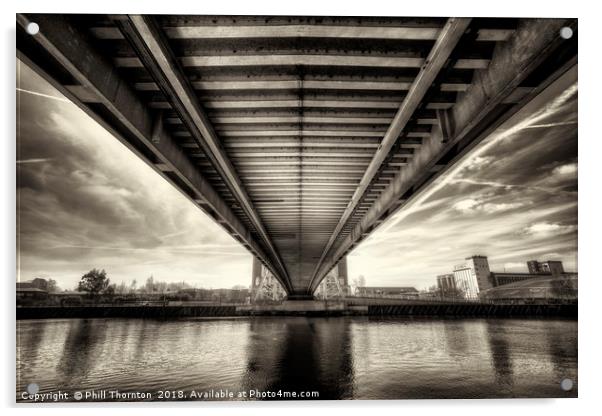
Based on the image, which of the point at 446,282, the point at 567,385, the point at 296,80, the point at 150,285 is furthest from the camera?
the point at 446,282

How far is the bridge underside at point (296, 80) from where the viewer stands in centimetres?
289

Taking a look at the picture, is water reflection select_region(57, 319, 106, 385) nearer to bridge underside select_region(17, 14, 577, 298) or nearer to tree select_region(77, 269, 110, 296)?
tree select_region(77, 269, 110, 296)

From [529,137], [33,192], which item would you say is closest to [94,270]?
[33,192]

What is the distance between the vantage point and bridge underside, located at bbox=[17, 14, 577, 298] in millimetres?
2887

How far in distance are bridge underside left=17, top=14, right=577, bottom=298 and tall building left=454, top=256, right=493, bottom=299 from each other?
1.58 m

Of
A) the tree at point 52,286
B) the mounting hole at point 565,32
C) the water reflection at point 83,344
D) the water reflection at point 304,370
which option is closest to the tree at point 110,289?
the tree at point 52,286

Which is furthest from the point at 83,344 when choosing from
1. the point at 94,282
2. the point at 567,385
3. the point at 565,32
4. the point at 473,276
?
the point at 565,32

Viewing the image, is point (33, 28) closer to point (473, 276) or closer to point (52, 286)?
point (52, 286)

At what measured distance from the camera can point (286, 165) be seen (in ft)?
19.1

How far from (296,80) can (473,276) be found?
4.59 m

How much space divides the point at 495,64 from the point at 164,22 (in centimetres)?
310

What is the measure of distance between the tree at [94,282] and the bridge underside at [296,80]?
6.00ft

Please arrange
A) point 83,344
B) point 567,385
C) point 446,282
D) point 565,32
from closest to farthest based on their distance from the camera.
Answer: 1. point 565,32
2. point 567,385
3. point 446,282
4. point 83,344

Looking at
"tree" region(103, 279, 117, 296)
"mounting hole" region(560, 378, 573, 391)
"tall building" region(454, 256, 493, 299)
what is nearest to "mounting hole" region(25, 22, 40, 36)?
"tree" region(103, 279, 117, 296)
